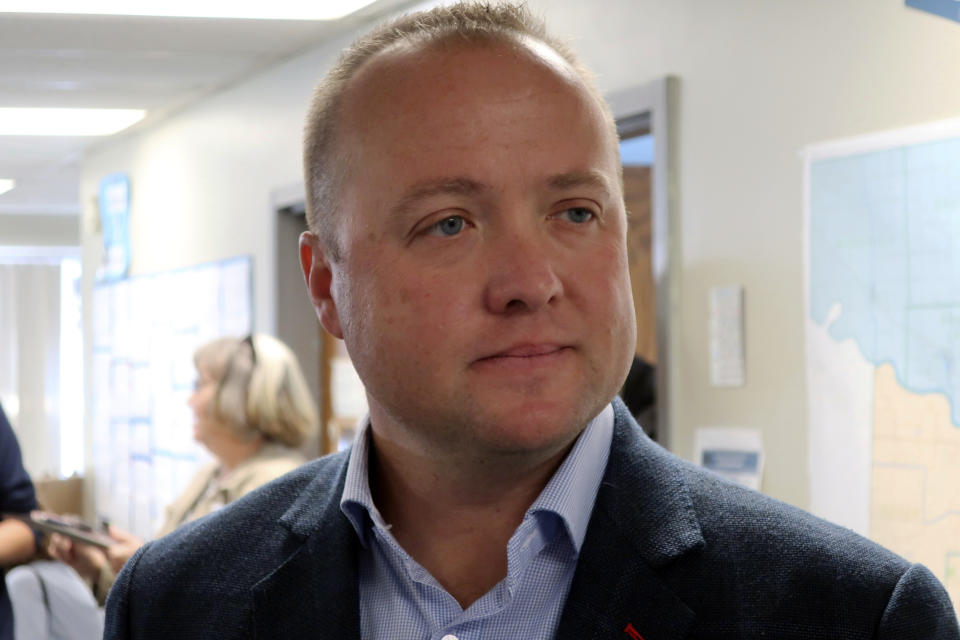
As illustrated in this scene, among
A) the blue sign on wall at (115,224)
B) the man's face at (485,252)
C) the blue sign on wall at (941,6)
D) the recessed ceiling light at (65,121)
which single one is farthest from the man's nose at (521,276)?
the blue sign on wall at (115,224)

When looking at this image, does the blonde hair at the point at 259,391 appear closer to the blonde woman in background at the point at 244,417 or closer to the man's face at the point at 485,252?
the blonde woman in background at the point at 244,417

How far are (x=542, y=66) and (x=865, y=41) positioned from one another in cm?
130

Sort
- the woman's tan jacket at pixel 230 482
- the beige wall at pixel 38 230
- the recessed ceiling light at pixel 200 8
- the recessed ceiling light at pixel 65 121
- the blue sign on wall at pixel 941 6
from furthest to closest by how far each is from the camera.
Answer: the beige wall at pixel 38 230, the recessed ceiling light at pixel 65 121, the recessed ceiling light at pixel 200 8, the woman's tan jacket at pixel 230 482, the blue sign on wall at pixel 941 6

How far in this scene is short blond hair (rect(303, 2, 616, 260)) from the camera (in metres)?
1.00

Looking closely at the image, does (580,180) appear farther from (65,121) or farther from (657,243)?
(65,121)

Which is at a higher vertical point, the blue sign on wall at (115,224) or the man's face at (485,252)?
the blue sign on wall at (115,224)

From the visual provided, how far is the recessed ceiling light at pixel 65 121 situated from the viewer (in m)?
4.99

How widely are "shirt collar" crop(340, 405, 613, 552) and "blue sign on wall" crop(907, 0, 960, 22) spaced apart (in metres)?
0.50

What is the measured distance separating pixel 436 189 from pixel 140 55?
11.2 feet

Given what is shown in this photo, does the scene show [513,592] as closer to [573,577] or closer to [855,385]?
[573,577]

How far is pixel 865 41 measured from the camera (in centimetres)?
207

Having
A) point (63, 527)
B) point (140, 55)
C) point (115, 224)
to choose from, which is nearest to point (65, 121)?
point (115, 224)

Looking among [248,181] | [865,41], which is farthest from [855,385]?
[248,181]

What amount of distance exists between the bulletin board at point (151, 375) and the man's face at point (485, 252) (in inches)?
142
